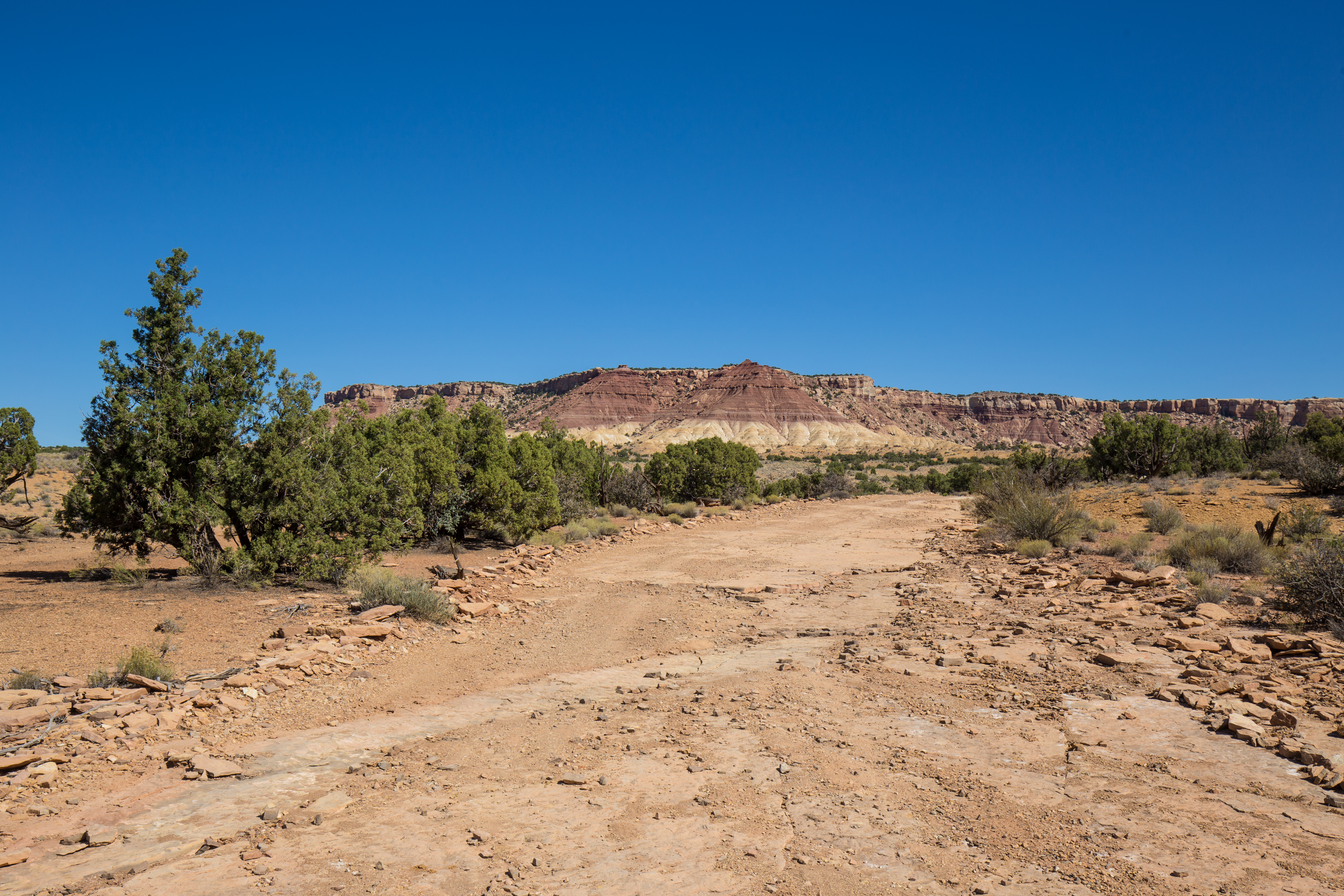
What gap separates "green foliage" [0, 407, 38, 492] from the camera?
1446 cm

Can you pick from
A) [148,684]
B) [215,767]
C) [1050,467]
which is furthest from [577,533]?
[1050,467]

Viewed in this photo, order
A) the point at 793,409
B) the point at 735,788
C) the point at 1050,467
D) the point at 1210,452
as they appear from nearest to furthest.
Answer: the point at 735,788 < the point at 1050,467 < the point at 1210,452 < the point at 793,409

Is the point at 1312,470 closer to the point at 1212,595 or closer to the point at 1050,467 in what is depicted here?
the point at 1050,467

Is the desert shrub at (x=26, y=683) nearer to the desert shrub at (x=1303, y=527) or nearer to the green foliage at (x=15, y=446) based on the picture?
the green foliage at (x=15, y=446)

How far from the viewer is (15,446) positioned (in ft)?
47.9

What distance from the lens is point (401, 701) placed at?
7.41 meters

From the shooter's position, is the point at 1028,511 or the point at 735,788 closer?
the point at 735,788

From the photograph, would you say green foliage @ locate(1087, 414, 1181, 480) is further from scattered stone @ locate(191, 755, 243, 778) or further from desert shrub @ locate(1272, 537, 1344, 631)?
scattered stone @ locate(191, 755, 243, 778)

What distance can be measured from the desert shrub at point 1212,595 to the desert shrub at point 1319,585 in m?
0.72

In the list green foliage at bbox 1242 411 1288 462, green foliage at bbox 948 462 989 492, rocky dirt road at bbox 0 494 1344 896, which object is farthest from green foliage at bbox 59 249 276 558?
green foliage at bbox 1242 411 1288 462

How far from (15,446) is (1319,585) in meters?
22.2

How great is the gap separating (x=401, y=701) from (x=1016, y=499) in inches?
674

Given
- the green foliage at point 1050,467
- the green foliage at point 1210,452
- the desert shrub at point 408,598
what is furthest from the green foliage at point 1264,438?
the desert shrub at point 408,598

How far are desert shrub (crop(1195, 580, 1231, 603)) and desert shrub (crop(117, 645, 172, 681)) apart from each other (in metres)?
13.2
